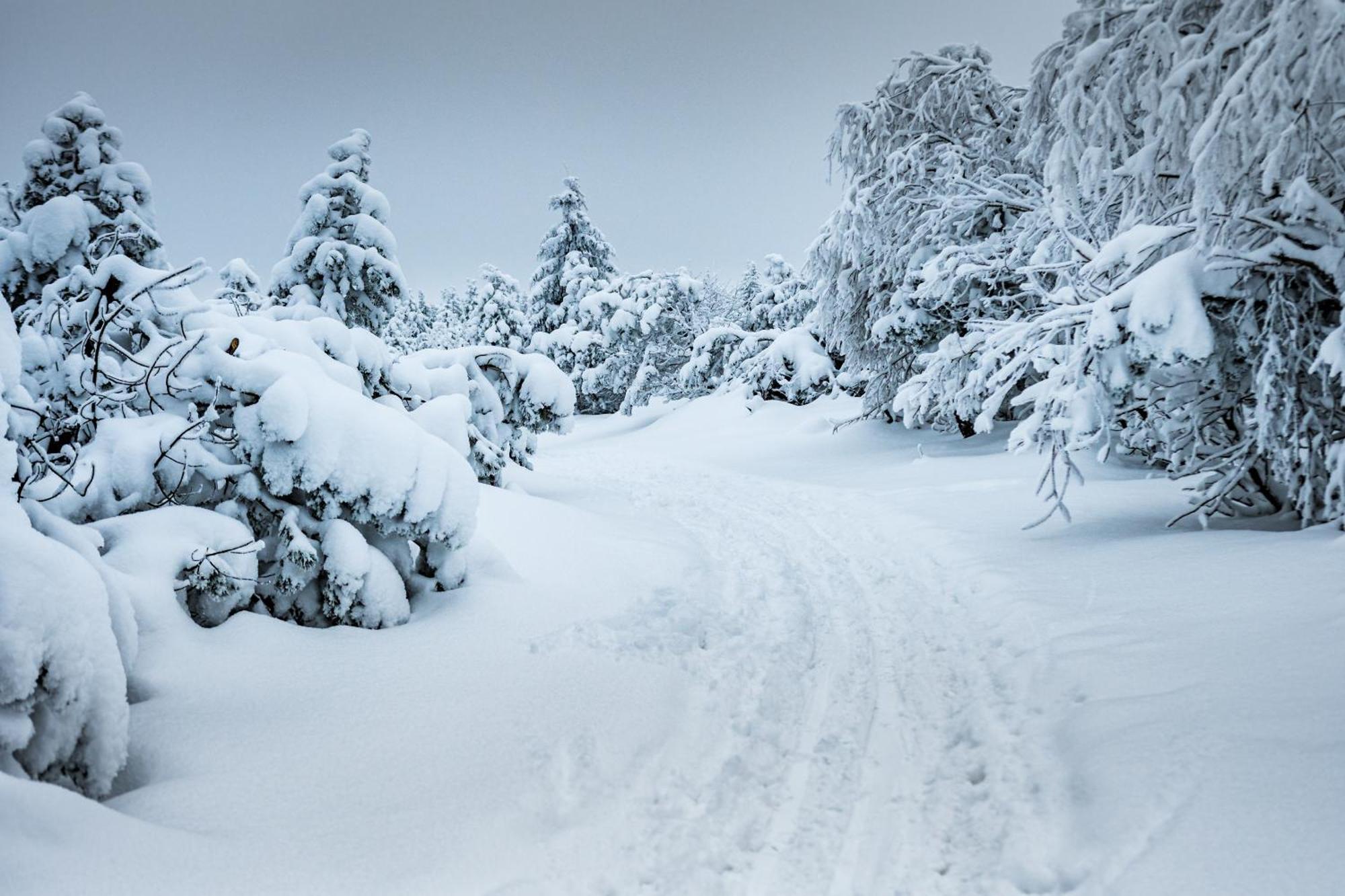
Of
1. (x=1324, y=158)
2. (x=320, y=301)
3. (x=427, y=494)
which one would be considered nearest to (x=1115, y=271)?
(x=1324, y=158)

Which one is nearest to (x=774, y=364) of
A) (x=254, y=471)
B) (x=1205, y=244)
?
(x=1205, y=244)

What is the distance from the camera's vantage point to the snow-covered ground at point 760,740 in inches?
105

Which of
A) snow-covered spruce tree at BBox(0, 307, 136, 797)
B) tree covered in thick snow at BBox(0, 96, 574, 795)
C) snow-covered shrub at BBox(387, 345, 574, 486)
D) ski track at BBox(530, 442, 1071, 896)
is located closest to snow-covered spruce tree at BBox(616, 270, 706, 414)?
snow-covered shrub at BBox(387, 345, 574, 486)

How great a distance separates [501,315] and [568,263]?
4.41 m

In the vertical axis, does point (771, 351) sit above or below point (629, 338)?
below

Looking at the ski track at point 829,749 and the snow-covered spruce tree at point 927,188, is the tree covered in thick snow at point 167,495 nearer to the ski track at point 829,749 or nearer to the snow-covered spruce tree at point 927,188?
the ski track at point 829,749

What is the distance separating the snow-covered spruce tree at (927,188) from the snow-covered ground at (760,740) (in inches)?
300

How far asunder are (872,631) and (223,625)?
4764mm

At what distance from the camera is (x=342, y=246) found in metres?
14.3

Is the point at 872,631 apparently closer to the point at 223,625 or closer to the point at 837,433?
the point at 223,625

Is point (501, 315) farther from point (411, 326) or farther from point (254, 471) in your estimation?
point (254, 471)

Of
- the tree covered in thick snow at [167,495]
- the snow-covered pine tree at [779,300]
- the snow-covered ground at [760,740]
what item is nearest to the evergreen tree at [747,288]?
the snow-covered pine tree at [779,300]

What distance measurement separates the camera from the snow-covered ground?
2.67m

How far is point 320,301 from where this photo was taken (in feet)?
47.8
